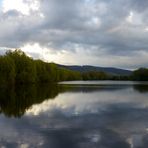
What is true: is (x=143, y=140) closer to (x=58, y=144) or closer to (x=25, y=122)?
(x=58, y=144)

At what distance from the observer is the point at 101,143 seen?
15.2 m

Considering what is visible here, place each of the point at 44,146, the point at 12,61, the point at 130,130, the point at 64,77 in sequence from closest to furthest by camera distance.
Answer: the point at 44,146, the point at 130,130, the point at 12,61, the point at 64,77

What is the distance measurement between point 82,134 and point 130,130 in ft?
10.2

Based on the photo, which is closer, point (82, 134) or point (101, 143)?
point (101, 143)

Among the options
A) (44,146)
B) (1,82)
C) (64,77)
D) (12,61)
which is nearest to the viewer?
(44,146)

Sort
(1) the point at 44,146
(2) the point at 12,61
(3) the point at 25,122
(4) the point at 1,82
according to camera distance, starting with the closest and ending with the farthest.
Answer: (1) the point at 44,146, (3) the point at 25,122, (4) the point at 1,82, (2) the point at 12,61

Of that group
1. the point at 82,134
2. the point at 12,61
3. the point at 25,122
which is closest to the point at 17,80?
the point at 12,61

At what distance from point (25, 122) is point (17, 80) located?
69698 mm

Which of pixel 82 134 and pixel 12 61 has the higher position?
pixel 12 61

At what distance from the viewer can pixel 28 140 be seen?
618 inches

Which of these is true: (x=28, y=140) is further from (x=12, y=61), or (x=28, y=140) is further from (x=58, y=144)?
(x=12, y=61)

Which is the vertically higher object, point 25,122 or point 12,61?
point 12,61

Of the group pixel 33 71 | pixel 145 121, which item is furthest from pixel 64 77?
pixel 145 121

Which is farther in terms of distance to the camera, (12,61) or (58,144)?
(12,61)
